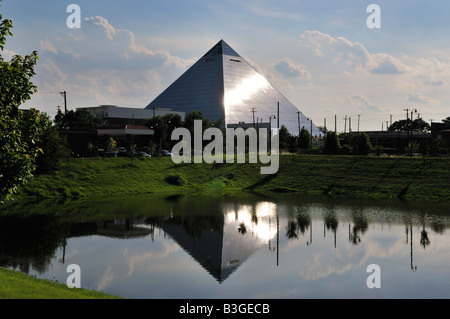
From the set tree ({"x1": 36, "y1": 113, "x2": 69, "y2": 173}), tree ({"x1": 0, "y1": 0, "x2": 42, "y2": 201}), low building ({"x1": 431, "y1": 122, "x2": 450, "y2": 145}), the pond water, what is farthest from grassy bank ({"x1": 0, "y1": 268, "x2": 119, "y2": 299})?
low building ({"x1": 431, "y1": 122, "x2": 450, "y2": 145})

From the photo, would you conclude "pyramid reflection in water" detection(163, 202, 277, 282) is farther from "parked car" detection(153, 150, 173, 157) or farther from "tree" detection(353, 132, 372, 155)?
"tree" detection(353, 132, 372, 155)

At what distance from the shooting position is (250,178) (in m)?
48.0

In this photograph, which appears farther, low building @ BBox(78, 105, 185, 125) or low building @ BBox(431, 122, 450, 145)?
low building @ BBox(78, 105, 185, 125)

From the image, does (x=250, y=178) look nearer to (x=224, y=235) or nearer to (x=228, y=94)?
(x=224, y=235)

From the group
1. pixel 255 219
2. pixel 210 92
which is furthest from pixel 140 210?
pixel 210 92

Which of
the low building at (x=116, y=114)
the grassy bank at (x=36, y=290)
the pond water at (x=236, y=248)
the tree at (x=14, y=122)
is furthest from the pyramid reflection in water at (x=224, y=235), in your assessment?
the low building at (x=116, y=114)

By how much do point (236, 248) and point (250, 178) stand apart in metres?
28.0

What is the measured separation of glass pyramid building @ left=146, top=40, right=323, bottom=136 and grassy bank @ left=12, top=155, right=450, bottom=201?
78989mm

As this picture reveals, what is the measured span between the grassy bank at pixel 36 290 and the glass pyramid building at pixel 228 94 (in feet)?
380

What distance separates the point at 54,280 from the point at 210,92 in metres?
129

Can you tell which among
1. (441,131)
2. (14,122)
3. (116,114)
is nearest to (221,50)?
(116,114)

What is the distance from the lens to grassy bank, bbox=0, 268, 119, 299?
11086mm

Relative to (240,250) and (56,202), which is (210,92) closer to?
(56,202)

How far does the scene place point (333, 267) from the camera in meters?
16.9
